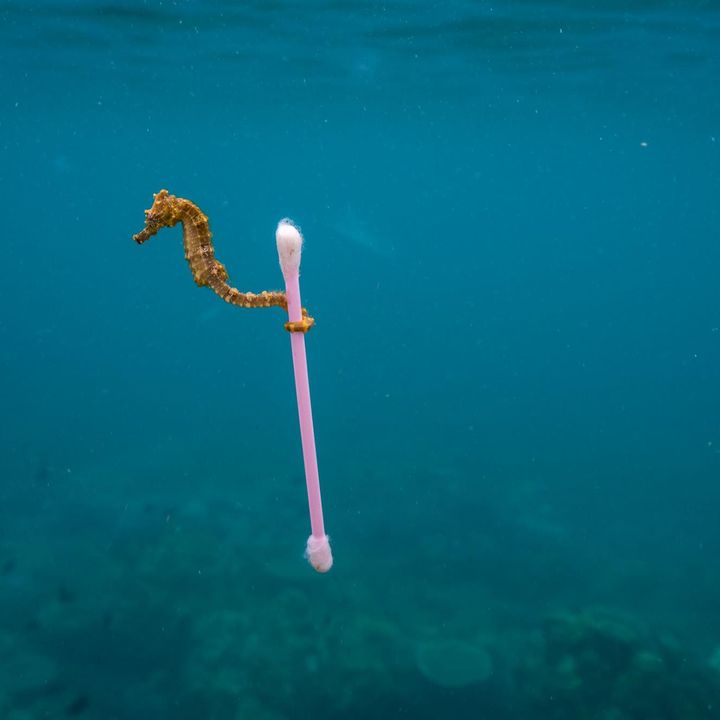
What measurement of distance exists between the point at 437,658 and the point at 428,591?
5.58 feet

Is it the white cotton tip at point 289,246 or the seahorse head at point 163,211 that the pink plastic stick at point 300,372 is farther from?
the seahorse head at point 163,211

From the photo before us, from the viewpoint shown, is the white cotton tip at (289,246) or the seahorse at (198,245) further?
the seahorse at (198,245)

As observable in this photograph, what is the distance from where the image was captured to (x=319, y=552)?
3.52 metres

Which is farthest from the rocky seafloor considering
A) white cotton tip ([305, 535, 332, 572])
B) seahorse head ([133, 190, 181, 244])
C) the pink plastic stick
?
seahorse head ([133, 190, 181, 244])

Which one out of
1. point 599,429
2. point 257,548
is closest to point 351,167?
point 599,429

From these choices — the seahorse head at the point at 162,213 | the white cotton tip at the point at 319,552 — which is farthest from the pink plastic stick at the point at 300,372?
the seahorse head at the point at 162,213

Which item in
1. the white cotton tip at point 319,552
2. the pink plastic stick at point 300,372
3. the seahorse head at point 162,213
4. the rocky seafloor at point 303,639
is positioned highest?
the seahorse head at point 162,213

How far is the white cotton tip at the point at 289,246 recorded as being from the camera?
262 cm

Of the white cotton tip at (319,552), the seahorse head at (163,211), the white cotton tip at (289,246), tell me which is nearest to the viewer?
the white cotton tip at (289,246)

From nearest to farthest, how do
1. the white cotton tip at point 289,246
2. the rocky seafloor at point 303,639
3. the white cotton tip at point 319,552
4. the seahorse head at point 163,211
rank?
the white cotton tip at point 289,246, the seahorse head at point 163,211, the white cotton tip at point 319,552, the rocky seafloor at point 303,639

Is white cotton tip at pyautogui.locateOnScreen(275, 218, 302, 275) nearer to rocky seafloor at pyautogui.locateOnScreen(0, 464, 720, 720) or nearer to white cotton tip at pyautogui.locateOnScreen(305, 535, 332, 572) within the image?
white cotton tip at pyautogui.locateOnScreen(305, 535, 332, 572)

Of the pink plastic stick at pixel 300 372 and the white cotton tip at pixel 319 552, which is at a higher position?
the pink plastic stick at pixel 300 372

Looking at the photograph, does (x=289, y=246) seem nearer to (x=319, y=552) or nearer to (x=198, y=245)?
(x=198, y=245)

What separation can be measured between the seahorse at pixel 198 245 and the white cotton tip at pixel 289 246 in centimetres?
29
